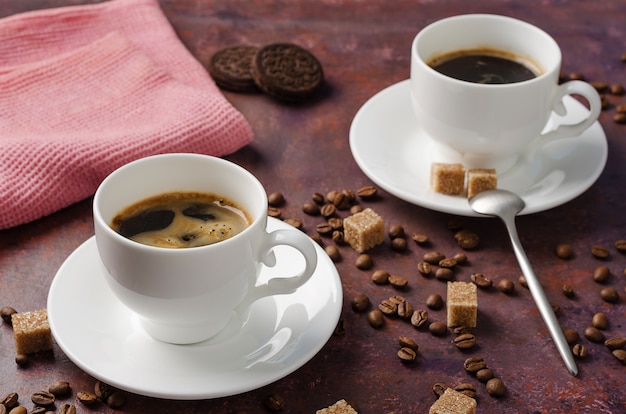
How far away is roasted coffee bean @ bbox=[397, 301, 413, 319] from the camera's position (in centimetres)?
188

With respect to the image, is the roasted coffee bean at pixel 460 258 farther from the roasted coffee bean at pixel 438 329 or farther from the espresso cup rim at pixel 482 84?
the espresso cup rim at pixel 482 84

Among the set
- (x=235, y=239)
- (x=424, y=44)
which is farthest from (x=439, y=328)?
(x=424, y=44)

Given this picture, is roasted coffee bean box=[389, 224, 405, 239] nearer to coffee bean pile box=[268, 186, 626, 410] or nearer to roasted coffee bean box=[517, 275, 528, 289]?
coffee bean pile box=[268, 186, 626, 410]

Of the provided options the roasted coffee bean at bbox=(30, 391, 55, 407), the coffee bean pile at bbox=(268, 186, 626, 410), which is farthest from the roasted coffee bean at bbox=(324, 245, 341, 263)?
the roasted coffee bean at bbox=(30, 391, 55, 407)

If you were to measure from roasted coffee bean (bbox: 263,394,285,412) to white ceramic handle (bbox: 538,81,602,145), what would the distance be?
1070mm

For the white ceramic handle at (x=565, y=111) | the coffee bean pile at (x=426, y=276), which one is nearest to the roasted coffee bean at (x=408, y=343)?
the coffee bean pile at (x=426, y=276)

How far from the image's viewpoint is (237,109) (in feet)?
8.54

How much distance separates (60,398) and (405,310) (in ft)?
2.42

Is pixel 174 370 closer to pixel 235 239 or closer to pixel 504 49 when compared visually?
pixel 235 239

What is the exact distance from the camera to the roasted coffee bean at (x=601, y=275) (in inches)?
77.8

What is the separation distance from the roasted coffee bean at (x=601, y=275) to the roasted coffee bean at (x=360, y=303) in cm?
54

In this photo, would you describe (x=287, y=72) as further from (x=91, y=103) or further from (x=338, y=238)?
(x=338, y=238)

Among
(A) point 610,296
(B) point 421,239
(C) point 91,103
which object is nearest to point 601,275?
(A) point 610,296

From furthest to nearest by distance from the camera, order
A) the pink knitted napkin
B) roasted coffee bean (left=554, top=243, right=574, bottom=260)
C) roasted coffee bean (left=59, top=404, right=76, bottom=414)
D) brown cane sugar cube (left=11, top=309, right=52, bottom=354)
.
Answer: the pink knitted napkin → roasted coffee bean (left=554, top=243, right=574, bottom=260) → brown cane sugar cube (left=11, top=309, right=52, bottom=354) → roasted coffee bean (left=59, top=404, right=76, bottom=414)
